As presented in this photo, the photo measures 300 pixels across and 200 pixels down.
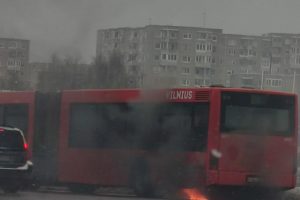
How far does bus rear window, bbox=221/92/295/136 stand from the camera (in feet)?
61.6

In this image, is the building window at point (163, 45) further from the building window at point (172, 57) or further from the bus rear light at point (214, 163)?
the bus rear light at point (214, 163)

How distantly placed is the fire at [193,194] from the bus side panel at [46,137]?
5.29m

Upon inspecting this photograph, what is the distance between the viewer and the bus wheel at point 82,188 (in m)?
23.6

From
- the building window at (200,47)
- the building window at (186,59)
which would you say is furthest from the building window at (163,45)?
the building window at (200,47)

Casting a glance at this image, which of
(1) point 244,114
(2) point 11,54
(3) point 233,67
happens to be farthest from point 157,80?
(3) point 233,67

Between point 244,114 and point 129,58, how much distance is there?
30089 millimetres

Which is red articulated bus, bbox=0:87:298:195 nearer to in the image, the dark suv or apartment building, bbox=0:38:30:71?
the dark suv

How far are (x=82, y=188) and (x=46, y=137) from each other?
1786mm

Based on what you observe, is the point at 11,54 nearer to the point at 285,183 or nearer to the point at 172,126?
the point at 172,126

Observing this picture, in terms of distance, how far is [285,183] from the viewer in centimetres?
1914

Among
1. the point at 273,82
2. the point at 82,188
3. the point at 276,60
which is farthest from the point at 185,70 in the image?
the point at 82,188

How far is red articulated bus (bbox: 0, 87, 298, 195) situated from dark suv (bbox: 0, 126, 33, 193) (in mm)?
2611

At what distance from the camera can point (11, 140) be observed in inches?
808

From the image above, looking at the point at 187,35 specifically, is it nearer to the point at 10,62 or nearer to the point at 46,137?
the point at 10,62
